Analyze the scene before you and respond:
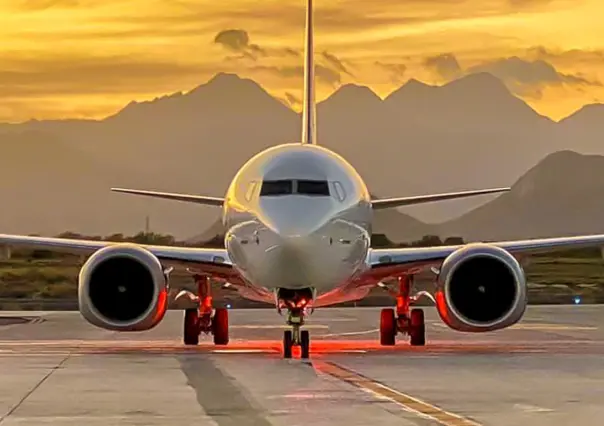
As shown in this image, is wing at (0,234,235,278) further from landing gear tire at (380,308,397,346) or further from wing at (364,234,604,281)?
landing gear tire at (380,308,397,346)

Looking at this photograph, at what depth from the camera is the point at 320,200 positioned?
69.4ft

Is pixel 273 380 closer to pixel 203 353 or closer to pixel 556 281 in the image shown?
pixel 203 353

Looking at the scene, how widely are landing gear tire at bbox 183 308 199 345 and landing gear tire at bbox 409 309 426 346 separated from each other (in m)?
3.85

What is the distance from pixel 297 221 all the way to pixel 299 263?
608 mm

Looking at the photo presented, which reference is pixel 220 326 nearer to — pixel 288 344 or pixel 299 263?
pixel 288 344

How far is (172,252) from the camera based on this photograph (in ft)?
80.2

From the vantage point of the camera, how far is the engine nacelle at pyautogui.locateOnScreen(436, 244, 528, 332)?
899 inches

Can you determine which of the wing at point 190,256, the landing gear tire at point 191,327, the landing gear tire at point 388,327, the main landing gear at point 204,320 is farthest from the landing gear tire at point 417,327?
the landing gear tire at point 191,327

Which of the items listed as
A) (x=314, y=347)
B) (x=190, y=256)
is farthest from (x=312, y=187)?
(x=314, y=347)

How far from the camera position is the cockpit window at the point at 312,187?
21.2 metres

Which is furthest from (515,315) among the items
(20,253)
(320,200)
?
(20,253)

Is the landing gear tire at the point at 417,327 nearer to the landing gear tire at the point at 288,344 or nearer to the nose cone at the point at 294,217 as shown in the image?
the landing gear tire at the point at 288,344

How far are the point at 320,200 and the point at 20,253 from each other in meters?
37.0

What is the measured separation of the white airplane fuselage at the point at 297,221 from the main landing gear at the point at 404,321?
8.11ft
